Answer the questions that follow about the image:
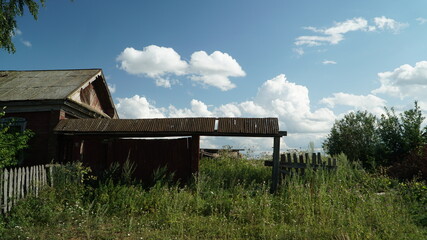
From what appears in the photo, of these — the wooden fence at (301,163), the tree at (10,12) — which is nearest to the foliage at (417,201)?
the wooden fence at (301,163)

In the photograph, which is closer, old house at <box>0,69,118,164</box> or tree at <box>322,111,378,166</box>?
old house at <box>0,69,118,164</box>

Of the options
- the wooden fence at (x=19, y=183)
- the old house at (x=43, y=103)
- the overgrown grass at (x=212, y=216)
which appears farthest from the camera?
the old house at (x=43, y=103)

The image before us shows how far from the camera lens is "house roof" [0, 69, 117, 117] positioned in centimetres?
1212

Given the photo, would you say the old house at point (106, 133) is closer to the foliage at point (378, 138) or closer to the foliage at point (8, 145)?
the foliage at point (8, 145)

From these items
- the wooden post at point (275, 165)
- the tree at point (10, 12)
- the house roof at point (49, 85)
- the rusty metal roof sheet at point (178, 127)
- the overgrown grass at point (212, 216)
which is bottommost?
the overgrown grass at point (212, 216)

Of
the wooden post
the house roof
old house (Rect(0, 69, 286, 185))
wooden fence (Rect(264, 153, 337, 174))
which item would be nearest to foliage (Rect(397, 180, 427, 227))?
wooden fence (Rect(264, 153, 337, 174))

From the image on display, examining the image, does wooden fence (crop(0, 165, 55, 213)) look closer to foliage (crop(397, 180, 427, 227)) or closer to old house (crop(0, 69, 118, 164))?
old house (crop(0, 69, 118, 164))

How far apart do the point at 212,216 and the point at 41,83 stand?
36.3 feet

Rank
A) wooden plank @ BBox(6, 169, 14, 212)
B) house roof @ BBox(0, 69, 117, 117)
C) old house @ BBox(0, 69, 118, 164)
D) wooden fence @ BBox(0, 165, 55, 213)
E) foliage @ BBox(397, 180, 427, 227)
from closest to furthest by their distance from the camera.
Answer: foliage @ BBox(397, 180, 427, 227) < wooden fence @ BBox(0, 165, 55, 213) < wooden plank @ BBox(6, 169, 14, 212) < old house @ BBox(0, 69, 118, 164) < house roof @ BBox(0, 69, 117, 117)

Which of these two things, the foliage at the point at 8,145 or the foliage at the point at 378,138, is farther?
the foliage at the point at 378,138

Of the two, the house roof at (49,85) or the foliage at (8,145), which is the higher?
the house roof at (49,85)

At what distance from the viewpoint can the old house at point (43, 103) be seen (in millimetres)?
11633

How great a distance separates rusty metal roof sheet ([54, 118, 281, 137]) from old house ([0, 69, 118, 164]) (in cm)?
108

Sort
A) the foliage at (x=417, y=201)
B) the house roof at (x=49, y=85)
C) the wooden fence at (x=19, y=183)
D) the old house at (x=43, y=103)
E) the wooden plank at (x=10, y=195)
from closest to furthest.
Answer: the foliage at (x=417, y=201)
the wooden fence at (x=19, y=183)
the wooden plank at (x=10, y=195)
the old house at (x=43, y=103)
the house roof at (x=49, y=85)
